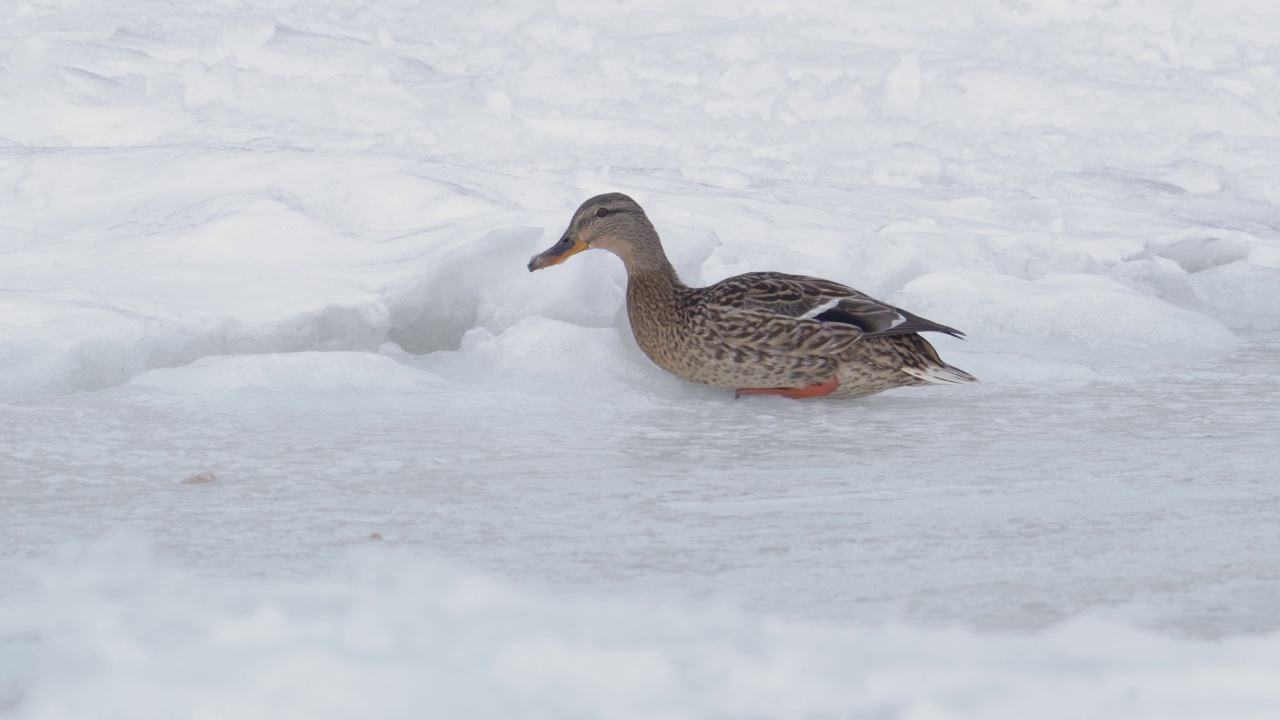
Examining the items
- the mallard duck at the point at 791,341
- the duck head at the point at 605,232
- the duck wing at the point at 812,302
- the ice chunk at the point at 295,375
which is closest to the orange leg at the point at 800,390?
the mallard duck at the point at 791,341

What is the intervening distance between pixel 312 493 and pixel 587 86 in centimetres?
783

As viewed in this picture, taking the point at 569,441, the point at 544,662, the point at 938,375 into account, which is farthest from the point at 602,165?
the point at 544,662

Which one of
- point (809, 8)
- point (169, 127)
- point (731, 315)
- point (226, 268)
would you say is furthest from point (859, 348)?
point (809, 8)

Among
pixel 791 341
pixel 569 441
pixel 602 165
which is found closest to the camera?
pixel 569 441

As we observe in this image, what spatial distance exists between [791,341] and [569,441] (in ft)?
2.77

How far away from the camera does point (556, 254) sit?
413cm

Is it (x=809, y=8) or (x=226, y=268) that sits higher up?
(x=809, y=8)

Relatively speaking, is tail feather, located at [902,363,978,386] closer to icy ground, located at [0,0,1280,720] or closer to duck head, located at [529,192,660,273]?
icy ground, located at [0,0,1280,720]

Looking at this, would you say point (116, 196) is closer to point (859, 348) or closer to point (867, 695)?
point (859, 348)

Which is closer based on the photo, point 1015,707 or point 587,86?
point 1015,707

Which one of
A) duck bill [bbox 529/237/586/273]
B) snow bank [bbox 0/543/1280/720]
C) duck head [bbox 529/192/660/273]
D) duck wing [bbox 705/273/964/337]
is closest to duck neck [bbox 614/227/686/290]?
duck head [bbox 529/192/660/273]

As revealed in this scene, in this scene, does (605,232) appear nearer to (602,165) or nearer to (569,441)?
(569,441)

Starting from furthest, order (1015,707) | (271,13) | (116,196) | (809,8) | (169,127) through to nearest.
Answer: (809,8), (271,13), (169,127), (116,196), (1015,707)

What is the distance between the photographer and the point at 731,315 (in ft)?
12.5
